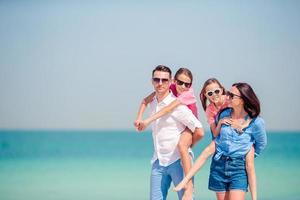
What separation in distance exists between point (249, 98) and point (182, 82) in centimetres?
79

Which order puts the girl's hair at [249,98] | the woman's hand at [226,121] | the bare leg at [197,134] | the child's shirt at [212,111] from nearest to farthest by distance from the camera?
the girl's hair at [249,98]
the woman's hand at [226,121]
the child's shirt at [212,111]
the bare leg at [197,134]

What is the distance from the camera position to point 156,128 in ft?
15.4

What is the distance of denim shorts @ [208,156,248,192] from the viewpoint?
13.7ft

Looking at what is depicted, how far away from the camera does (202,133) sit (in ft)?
15.2

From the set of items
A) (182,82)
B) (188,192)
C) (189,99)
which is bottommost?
(188,192)

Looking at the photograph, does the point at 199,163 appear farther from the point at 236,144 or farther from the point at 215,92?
the point at 215,92

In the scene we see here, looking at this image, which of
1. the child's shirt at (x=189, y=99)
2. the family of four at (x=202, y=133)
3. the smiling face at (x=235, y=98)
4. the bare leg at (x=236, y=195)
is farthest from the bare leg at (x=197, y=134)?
the bare leg at (x=236, y=195)

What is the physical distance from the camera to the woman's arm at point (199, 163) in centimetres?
432

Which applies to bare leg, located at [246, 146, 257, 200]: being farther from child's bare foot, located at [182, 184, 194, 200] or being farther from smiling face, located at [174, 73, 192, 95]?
smiling face, located at [174, 73, 192, 95]

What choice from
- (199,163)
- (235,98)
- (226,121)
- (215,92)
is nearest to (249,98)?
(235,98)

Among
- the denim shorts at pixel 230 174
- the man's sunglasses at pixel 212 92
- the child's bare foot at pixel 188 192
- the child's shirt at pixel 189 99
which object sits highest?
the man's sunglasses at pixel 212 92

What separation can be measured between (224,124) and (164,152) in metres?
0.63

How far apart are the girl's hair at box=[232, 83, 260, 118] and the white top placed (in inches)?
23.2

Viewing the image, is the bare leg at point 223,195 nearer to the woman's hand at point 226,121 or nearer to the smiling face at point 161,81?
the woman's hand at point 226,121
